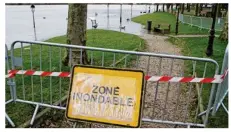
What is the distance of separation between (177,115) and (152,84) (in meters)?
1.94

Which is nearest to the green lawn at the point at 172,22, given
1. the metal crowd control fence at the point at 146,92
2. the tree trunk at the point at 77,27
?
the tree trunk at the point at 77,27

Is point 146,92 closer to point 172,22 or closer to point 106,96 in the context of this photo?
point 106,96

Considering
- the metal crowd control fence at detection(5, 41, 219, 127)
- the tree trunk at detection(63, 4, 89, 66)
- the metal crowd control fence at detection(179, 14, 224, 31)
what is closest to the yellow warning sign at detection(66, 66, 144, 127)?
the metal crowd control fence at detection(5, 41, 219, 127)

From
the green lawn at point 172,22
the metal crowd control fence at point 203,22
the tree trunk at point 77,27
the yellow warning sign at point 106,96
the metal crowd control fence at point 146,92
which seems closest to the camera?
the yellow warning sign at point 106,96

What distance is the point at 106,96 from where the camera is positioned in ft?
12.7

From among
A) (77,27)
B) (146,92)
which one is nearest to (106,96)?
(146,92)

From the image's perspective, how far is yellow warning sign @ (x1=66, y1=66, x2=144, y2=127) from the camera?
3.79 meters

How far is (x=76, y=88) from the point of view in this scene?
395cm

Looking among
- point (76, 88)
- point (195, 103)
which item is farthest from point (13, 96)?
point (195, 103)

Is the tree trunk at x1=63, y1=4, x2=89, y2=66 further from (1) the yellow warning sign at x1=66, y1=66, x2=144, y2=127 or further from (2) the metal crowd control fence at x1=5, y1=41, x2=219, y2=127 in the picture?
(1) the yellow warning sign at x1=66, y1=66, x2=144, y2=127

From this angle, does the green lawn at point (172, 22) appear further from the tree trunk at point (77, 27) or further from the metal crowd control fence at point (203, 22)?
the tree trunk at point (77, 27)

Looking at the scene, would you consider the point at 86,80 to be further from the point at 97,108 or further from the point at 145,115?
the point at 145,115

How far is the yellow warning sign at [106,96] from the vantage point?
3.79 metres

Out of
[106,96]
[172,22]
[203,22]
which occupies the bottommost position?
[106,96]
